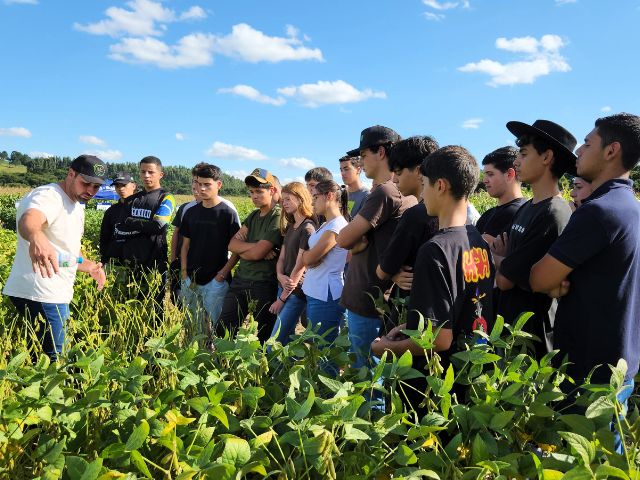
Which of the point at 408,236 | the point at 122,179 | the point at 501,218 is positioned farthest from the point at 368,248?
the point at 122,179

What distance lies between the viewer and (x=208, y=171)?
5.00 meters

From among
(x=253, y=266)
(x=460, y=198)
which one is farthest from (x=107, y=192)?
(x=460, y=198)

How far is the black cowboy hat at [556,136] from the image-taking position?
2579mm

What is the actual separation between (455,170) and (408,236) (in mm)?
644

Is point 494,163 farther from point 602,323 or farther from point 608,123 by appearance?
point 602,323

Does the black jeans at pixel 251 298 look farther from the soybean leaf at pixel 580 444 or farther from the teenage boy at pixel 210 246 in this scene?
the soybean leaf at pixel 580 444

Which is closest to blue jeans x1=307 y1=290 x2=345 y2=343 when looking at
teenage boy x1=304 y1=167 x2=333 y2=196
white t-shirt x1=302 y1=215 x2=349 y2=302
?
white t-shirt x1=302 y1=215 x2=349 y2=302

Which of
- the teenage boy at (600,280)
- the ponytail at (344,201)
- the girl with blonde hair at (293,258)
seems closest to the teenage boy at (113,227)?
the girl with blonde hair at (293,258)

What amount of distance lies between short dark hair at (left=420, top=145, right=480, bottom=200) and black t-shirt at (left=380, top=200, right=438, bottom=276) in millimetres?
492

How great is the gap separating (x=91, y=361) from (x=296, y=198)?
3083mm

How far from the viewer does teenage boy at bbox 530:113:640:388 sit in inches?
80.8

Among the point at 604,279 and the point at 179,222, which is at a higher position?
the point at 179,222

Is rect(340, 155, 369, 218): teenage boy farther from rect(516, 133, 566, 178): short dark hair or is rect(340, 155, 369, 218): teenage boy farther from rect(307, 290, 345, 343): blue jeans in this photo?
rect(516, 133, 566, 178): short dark hair

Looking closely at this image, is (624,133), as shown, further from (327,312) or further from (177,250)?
(177,250)
